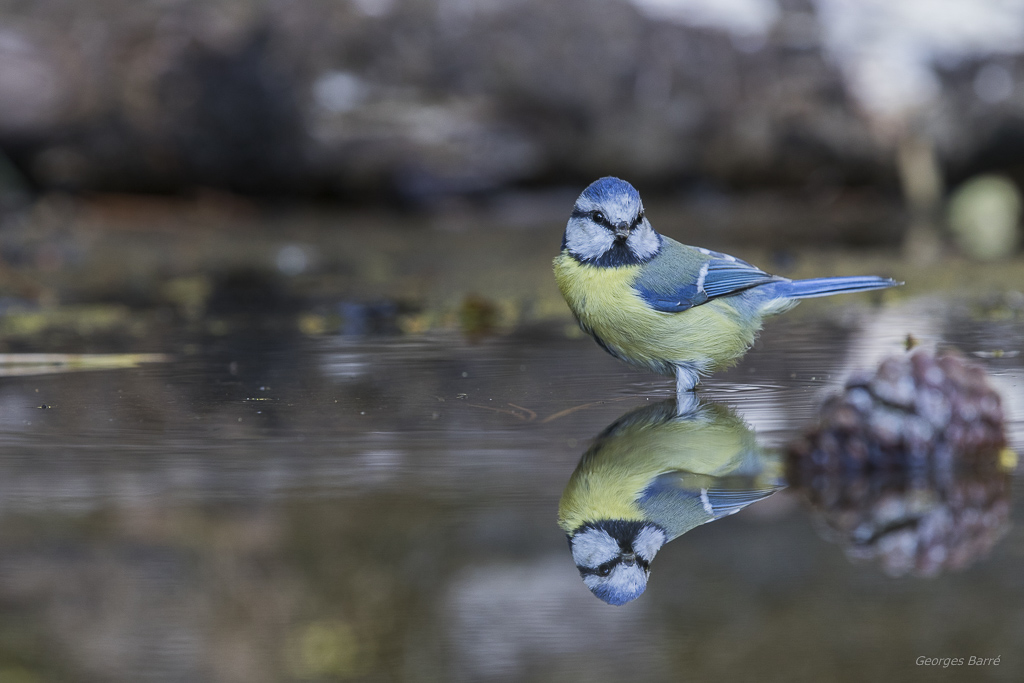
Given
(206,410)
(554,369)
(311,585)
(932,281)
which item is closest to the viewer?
(311,585)

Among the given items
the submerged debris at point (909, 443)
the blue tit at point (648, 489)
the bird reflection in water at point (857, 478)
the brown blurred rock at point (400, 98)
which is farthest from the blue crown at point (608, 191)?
the brown blurred rock at point (400, 98)

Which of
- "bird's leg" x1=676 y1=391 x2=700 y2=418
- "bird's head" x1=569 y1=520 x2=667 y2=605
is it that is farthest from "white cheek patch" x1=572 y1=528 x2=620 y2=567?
"bird's leg" x1=676 y1=391 x2=700 y2=418

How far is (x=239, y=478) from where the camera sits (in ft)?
6.61

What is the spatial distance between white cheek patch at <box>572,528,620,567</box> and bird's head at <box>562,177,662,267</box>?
120 centimetres

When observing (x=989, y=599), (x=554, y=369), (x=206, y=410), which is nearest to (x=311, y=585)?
(x=989, y=599)

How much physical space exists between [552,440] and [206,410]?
87 cm

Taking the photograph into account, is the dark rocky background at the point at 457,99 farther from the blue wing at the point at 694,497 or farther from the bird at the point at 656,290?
the blue wing at the point at 694,497

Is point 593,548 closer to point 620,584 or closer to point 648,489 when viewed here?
point 620,584

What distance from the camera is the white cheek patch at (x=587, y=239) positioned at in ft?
9.09

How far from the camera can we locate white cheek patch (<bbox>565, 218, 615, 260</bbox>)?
2771 millimetres

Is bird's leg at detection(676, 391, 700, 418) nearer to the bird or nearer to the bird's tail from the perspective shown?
the bird

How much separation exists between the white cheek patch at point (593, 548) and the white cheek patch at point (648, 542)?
1.2 inches

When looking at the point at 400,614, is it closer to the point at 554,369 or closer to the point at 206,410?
the point at 206,410

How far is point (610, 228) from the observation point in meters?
2.77
